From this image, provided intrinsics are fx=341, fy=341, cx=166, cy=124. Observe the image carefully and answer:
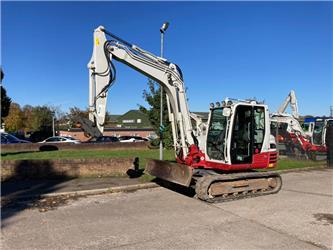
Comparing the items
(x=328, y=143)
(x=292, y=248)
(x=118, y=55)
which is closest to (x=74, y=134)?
(x=328, y=143)

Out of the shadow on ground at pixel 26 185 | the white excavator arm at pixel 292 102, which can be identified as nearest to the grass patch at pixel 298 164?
the white excavator arm at pixel 292 102

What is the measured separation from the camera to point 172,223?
22.4ft

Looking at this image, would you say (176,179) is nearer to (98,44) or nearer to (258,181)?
(258,181)

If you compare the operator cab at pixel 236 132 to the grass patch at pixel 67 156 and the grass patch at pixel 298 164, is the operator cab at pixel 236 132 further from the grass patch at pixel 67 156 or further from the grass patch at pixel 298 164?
the grass patch at pixel 298 164

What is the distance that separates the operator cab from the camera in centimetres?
945

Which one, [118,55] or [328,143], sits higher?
[118,55]

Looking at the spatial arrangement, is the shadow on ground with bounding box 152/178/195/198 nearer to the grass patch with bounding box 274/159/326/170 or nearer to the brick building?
the grass patch with bounding box 274/159/326/170

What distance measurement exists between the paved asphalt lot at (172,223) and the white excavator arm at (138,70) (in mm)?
1998

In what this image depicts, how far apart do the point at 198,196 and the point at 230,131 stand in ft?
6.54

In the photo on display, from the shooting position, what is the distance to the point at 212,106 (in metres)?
10.3

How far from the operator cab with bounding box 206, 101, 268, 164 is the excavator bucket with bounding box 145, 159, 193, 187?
1207 millimetres

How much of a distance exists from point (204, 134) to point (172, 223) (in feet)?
13.2

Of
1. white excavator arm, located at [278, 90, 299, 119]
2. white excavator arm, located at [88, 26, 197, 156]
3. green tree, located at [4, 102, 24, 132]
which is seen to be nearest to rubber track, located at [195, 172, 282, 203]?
white excavator arm, located at [88, 26, 197, 156]

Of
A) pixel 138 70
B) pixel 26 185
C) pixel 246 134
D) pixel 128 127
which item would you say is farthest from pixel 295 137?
pixel 128 127
